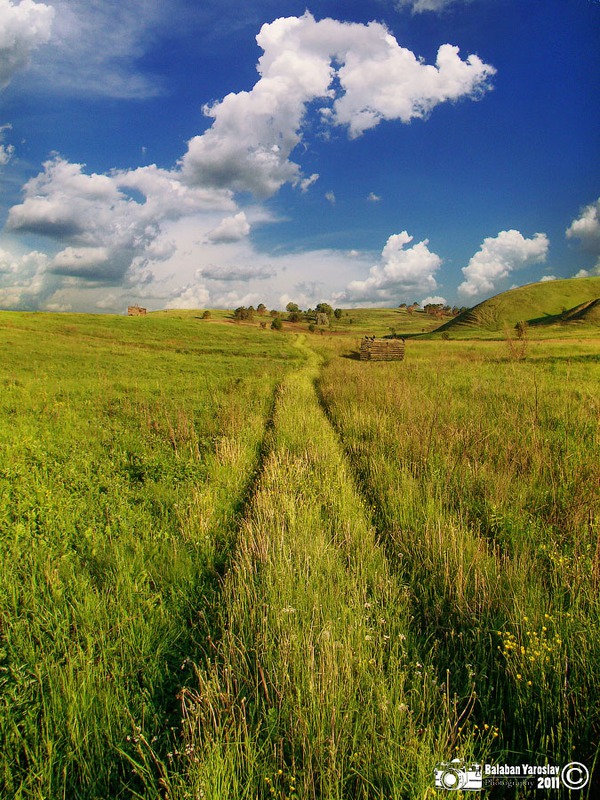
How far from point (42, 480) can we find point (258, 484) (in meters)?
3.86

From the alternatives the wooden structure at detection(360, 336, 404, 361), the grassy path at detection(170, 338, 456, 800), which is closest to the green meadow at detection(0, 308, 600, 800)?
the grassy path at detection(170, 338, 456, 800)

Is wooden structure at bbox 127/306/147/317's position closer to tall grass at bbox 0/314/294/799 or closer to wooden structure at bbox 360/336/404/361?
wooden structure at bbox 360/336/404/361

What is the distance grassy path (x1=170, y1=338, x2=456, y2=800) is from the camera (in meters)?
1.98

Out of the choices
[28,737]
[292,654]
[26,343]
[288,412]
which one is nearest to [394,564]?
[292,654]

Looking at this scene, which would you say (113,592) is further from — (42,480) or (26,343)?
(26,343)

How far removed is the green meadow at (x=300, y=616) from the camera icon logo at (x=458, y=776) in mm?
52

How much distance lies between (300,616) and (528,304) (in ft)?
426

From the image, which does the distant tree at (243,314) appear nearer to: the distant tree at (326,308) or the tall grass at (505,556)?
the distant tree at (326,308)

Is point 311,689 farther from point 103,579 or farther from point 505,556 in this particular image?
point 103,579

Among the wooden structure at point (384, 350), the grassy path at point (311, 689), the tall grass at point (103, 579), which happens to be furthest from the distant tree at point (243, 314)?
the grassy path at point (311, 689)

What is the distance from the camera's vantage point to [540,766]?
2.11 m

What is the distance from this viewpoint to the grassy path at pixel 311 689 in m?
1.98

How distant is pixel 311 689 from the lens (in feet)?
7.34

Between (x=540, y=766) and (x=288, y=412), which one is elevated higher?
(x=288, y=412)
